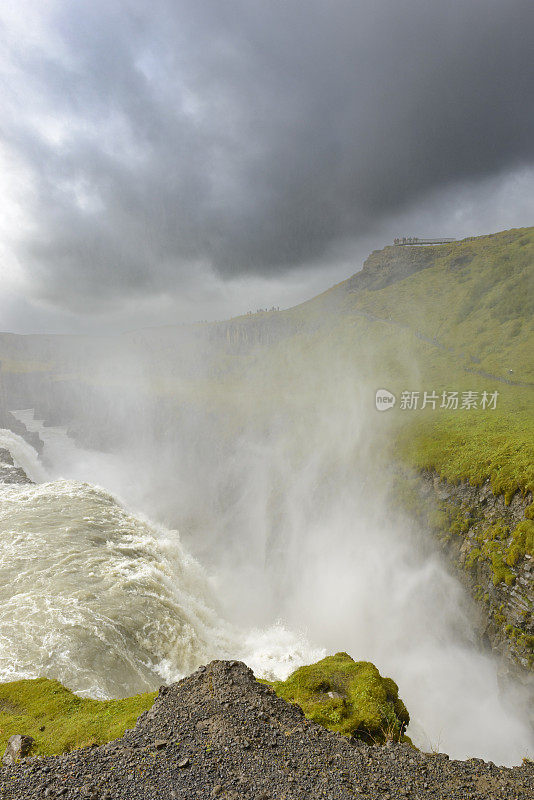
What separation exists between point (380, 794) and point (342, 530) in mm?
50712

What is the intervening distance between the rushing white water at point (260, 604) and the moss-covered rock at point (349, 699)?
10153mm

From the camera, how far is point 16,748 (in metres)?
11.9

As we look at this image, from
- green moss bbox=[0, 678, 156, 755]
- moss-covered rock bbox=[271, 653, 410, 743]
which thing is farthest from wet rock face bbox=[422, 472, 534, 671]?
green moss bbox=[0, 678, 156, 755]

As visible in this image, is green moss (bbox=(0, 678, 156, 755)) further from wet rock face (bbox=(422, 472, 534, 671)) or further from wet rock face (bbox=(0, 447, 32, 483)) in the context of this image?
wet rock face (bbox=(0, 447, 32, 483))

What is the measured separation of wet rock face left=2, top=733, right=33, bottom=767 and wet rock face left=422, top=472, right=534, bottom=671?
110 feet

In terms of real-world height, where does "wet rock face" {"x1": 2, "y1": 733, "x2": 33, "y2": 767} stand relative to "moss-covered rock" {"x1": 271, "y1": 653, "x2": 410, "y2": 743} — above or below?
above

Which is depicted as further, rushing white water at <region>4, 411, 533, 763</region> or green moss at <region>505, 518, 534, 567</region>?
green moss at <region>505, 518, 534, 567</region>

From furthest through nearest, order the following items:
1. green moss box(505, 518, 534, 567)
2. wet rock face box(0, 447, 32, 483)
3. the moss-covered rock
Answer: wet rock face box(0, 447, 32, 483)
green moss box(505, 518, 534, 567)
the moss-covered rock

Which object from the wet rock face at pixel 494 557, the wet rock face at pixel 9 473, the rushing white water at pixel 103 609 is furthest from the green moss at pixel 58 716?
the wet rock face at pixel 9 473

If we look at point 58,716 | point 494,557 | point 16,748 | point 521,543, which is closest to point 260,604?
point 494,557

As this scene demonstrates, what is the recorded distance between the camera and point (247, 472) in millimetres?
87875

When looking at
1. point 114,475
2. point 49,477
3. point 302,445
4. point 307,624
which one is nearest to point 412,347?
point 302,445

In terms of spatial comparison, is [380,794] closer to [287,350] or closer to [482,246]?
[287,350]

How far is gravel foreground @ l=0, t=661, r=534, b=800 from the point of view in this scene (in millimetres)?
9516
